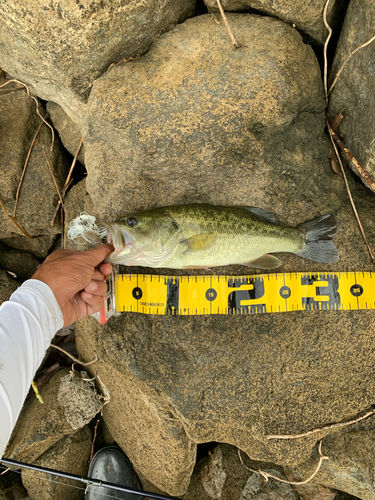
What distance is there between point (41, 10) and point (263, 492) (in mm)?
5558

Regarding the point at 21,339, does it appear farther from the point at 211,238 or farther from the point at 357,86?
the point at 357,86

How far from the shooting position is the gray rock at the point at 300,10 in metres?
3.34

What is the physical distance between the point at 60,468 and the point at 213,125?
4513mm

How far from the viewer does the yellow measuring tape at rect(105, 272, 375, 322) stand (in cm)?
347

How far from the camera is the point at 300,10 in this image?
3354mm

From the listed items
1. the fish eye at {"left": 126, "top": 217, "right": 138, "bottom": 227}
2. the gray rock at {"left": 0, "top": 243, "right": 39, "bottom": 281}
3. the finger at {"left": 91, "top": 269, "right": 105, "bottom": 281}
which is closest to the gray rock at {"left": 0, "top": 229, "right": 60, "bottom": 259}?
the gray rock at {"left": 0, "top": 243, "right": 39, "bottom": 281}

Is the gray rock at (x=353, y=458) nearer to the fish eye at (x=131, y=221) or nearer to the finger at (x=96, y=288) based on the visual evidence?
the finger at (x=96, y=288)

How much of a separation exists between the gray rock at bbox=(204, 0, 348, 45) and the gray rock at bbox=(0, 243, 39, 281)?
12.8ft

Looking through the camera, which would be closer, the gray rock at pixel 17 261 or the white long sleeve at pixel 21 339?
the white long sleeve at pixel 21 339

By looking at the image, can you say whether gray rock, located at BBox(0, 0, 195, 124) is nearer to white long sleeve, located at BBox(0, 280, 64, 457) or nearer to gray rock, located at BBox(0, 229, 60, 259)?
gray rock, located at BBox(0, 229, 60, 259)

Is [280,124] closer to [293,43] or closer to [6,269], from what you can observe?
[293,43]

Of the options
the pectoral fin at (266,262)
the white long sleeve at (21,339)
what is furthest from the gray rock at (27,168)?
the pectoral fin at (266,262)

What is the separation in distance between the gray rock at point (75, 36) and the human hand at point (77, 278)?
1.83 meters

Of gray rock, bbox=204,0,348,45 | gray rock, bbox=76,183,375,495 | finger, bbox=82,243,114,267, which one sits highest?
gray rock, bbox=204,0,348,45
